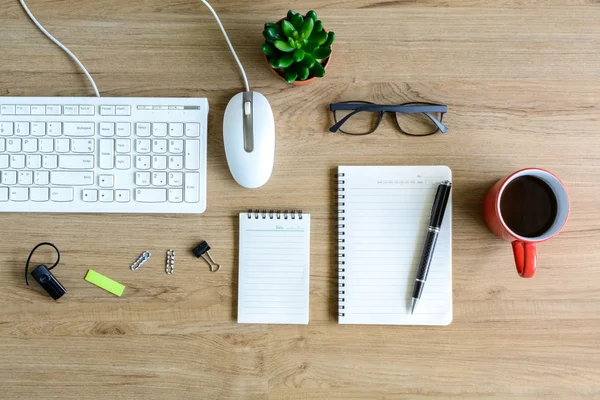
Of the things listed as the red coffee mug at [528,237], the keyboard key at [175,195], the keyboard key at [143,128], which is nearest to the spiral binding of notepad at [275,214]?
the keyboard key at [175,195]

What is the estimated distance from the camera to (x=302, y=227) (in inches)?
29.8

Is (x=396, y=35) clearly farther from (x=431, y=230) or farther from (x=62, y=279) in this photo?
(x=62, y=279)

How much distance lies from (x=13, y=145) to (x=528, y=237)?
0.86 m

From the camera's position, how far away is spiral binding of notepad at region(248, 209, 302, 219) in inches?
29.7

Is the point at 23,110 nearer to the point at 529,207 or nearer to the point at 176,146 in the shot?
the point at 176,146

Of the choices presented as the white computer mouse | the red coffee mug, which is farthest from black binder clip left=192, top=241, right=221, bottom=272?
the red coffee mug

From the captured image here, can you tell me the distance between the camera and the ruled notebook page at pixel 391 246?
2.45ft

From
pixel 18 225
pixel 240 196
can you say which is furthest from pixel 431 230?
pixel 18 225

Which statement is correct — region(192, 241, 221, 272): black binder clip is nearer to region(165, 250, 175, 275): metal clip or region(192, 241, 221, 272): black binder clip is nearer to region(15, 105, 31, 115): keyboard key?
region(165, 250, 175, 275): metal clip

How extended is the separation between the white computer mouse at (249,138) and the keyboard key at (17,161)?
1.14 feet

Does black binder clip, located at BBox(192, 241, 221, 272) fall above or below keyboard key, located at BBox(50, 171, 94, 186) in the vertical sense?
below

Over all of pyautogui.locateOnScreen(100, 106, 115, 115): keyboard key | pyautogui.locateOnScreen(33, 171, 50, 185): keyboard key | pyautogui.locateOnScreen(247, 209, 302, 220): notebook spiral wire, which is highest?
pyautogui.locateOnScreen(100, 106, 115, 115): keyboard key

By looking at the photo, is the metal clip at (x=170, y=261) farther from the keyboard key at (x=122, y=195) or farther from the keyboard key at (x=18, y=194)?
the keyboard key at (x=18, y=194)

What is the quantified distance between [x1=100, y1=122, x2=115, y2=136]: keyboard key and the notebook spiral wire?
27cm
